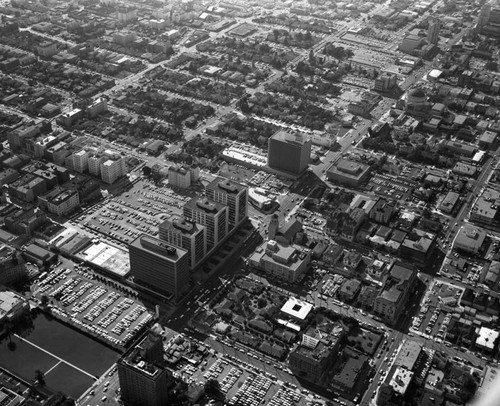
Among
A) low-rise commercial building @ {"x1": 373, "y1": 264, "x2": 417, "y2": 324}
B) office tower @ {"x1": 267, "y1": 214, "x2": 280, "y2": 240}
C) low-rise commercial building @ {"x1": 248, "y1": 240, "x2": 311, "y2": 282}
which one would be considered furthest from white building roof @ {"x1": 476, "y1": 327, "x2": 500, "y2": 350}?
office tower @ {"x1": 267, "y1": 214, "x2": 280, "y2": 240}

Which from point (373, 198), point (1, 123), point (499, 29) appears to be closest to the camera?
point (373, 198)

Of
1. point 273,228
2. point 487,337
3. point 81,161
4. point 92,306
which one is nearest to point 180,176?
point 81,161

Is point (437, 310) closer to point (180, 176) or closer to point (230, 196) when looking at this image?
point (230, 196)

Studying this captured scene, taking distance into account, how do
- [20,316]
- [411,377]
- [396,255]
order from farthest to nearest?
[396,255] < [20,316] < [411,377]

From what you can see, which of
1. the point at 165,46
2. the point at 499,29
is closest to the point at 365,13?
the point at 499,29

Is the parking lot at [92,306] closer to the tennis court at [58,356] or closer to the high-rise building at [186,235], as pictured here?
the tennis court at [58,356]

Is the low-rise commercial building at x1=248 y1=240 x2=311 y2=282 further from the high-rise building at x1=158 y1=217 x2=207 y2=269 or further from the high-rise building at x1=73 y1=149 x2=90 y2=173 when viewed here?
the high-rise building at x1=73 y1=149 x2=90 y2=173

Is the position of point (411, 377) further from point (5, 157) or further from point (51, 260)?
point (5, 157)
